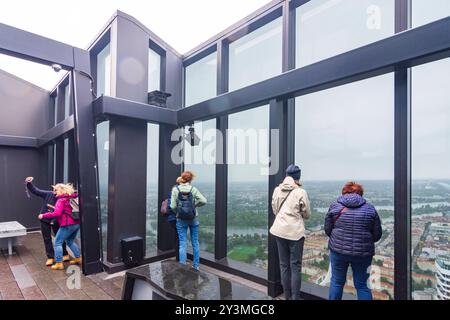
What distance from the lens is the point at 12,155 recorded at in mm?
6914

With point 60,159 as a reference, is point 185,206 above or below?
below

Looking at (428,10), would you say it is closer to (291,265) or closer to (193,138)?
(291,265)

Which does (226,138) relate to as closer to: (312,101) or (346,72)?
(312,101)

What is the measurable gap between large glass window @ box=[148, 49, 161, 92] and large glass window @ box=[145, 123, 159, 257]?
0.80 metres

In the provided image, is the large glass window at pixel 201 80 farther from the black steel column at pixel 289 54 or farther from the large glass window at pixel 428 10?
the large glass window at pixel 428 10

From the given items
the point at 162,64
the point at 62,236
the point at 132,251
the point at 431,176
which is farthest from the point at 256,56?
the point at 62,236

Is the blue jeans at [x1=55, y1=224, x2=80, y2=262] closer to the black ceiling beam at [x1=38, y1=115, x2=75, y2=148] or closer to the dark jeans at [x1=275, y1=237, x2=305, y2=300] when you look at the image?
the black ceiling beam at [x1=38, y1=115, x2=75, y2=148]

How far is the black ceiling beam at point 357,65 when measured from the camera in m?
2.14

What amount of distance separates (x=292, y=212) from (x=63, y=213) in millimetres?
3550

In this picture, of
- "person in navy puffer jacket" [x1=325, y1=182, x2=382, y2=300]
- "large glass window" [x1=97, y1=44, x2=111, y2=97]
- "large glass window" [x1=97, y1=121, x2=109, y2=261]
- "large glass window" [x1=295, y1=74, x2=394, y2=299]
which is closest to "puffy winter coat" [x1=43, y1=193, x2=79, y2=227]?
"large glass window" [x1=97, y1=121, x2=109, y2=261]

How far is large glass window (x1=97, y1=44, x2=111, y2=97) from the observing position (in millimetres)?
4716

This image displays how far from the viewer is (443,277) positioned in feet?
7.53

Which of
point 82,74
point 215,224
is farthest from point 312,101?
point 82,74
